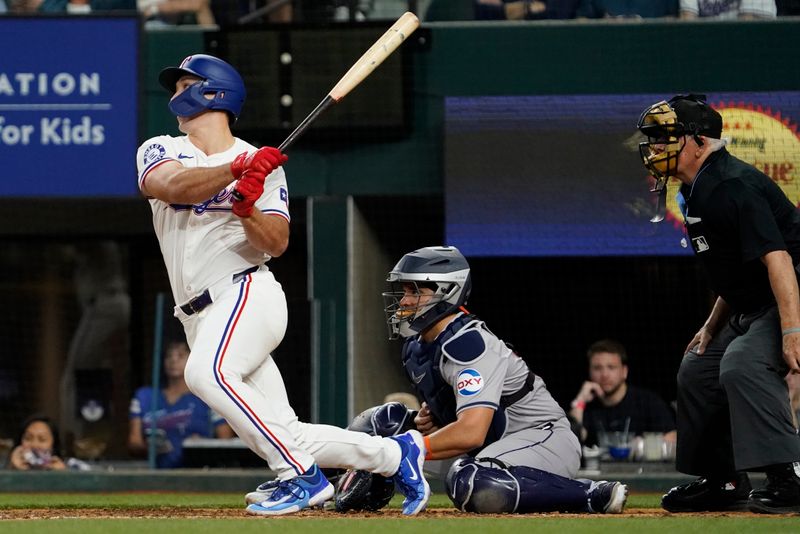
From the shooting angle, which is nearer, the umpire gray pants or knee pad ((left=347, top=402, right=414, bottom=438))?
the umpire gray pants

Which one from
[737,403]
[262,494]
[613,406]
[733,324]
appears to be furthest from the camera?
[613,406]

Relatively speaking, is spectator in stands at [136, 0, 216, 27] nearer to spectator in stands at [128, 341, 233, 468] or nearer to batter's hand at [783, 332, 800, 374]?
spectator in stands at [128, 341, 233, 468]

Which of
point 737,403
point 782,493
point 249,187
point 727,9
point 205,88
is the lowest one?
point 782,493

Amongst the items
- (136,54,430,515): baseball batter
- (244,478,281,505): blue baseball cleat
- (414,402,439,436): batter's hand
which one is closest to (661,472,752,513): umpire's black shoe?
(414,402,439,436): batter's hand

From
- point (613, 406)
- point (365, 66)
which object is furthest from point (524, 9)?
point (365, 66)

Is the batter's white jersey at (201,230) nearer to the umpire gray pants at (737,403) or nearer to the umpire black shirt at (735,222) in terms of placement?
the umpire black shirt at (735,222)

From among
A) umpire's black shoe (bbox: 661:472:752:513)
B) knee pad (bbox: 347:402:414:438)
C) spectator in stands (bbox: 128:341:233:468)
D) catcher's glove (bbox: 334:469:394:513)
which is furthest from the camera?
spectator in stands (bbox: 128:341:233:468)

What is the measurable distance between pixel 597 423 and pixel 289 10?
375 cm

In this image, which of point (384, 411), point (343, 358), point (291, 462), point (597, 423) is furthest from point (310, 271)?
point (291, 462)

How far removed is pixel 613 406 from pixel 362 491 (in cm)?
394

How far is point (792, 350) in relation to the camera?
5.37 meters

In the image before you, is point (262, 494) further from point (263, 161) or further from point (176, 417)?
point (176, 417)

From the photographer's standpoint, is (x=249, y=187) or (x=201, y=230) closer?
(x=249, y=187)

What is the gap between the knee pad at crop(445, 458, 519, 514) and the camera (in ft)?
18.2
